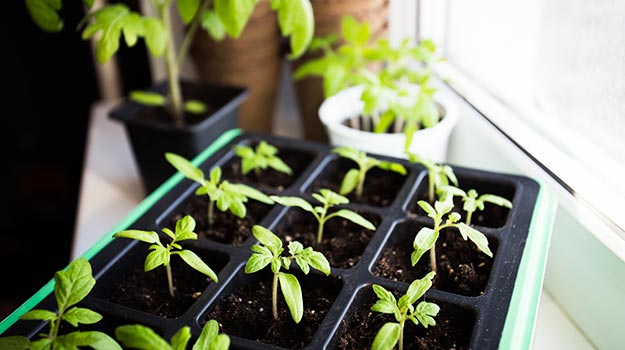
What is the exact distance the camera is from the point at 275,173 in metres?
0.93

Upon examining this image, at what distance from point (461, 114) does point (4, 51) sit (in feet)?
3.53

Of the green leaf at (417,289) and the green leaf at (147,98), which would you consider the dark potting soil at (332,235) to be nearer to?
the green leaf at (417,289)

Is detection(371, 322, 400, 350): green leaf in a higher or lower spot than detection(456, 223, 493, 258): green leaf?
lower

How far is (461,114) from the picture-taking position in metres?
1.03

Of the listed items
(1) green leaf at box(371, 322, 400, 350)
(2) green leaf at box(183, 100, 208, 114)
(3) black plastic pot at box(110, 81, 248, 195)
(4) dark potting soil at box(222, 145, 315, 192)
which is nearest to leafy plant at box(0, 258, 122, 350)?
(1) green leaf at box(371, 322, 400, 350)

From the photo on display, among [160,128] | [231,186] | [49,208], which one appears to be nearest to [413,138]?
[231,186]

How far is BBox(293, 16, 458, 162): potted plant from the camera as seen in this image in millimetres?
825

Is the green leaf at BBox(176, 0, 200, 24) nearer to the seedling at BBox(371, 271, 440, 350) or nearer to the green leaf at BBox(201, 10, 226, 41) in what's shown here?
the green leaf at BBox(201, 10, 226, 41)

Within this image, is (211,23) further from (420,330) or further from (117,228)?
(420,330)

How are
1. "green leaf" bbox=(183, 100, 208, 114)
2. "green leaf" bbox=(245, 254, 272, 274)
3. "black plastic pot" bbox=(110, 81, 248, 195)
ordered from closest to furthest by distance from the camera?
"green leaf" bbox=(245, 254, 272, 274)
"black plastic pot" bbox=(110, 81, 248, 195)
"green leaf" bbox=(183, 100, 208, 114)

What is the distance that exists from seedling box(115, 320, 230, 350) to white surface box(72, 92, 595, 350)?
0.45m

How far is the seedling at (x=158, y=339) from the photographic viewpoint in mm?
495

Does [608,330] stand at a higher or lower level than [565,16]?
lower

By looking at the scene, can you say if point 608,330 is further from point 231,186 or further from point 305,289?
point 231,186
